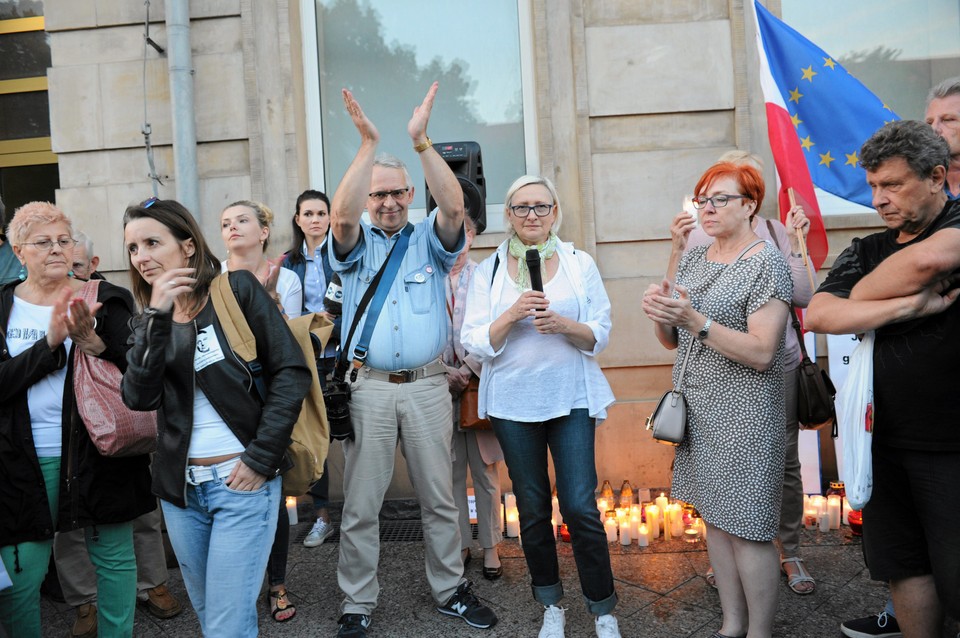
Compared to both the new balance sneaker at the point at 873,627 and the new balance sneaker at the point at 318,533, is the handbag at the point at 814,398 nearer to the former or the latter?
the new balance sneaker at the point at 873,627

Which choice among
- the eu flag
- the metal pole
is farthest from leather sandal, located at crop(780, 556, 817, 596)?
the metal pole

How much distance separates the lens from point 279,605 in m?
3.56

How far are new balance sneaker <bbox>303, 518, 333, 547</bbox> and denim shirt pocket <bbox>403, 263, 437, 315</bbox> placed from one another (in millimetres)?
1940

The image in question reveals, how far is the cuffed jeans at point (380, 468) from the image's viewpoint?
334 centimetres

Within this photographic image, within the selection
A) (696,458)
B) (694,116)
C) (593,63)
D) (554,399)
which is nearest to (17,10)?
(593,63)

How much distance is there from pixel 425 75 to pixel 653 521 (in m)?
3.83

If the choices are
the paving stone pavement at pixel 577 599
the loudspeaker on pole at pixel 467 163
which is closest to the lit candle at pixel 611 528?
the paving stone pavement at pixel 577 599

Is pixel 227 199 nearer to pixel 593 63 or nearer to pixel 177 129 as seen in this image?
pixel 177 129

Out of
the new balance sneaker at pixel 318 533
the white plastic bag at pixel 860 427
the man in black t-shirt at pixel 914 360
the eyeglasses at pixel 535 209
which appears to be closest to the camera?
the man in black t-shirt at pixel 914 360

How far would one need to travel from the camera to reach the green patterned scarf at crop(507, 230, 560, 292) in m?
3.29

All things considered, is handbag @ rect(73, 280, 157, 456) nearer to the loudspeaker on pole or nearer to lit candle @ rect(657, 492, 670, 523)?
the loudspeaker on pole

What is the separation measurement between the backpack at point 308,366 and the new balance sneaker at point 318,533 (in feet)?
6.33

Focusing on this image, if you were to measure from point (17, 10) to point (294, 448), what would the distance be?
6.44 m

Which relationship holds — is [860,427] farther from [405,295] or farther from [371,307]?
[371,307]
